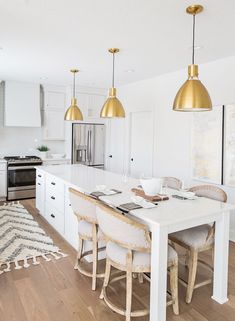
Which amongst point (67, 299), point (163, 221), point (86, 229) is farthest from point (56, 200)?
point (163, 221)

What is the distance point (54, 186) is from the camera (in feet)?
12.8

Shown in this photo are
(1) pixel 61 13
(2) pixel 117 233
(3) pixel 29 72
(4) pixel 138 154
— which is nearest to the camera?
(2) pixel 117 233

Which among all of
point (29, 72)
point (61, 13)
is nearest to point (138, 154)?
point (29, 72)

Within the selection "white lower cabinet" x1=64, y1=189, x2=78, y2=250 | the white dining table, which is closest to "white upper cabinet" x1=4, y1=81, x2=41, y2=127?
"white lower cabinet" x1=64, y1=189, x2=78, y2=250

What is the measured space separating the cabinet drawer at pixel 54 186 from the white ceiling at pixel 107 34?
186 centimetres

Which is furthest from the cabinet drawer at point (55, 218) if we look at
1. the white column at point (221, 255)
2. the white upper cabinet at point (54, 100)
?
the white upper cabinet at point (54, 100)

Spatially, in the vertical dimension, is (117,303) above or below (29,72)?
below

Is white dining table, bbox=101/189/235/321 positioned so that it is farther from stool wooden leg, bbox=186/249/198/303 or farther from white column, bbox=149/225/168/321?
stool wooden leg, bbox=186/249/198/303

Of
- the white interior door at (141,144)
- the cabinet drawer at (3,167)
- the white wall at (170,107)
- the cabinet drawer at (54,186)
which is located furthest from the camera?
the cabinet drawer at (3,167)

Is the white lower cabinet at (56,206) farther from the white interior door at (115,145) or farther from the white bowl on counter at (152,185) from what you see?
the white interior door at (115,145)

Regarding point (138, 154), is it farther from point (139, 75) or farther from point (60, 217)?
point (60, 217)

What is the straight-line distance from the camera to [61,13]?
2551 mm

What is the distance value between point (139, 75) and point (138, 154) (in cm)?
171

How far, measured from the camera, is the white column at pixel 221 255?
2314 millimetres
